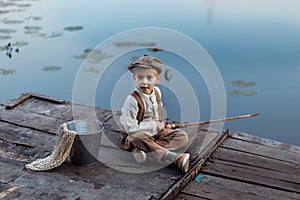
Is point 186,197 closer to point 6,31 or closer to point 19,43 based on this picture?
point 19,43

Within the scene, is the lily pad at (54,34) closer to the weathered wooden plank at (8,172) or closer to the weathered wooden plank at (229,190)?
the weathered wooden plank at (8,172)

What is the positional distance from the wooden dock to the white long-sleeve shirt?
16cm

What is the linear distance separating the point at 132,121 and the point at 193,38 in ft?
11.5

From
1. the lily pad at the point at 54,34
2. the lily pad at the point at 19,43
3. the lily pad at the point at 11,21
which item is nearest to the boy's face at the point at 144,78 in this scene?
the lily pad at the point at 19,43

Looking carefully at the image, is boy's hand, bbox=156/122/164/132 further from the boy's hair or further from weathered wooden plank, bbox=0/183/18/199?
weathered wooden plank, bbox=0/183/18/199

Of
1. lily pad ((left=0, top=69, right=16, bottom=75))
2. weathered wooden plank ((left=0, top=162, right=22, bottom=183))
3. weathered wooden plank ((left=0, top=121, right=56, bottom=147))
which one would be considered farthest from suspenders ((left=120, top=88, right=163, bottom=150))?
lily pad ((left=0, top=69, right=16, bottom=75))

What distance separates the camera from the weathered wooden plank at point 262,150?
239cm

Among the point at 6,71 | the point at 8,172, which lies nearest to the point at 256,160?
the point at 8,172

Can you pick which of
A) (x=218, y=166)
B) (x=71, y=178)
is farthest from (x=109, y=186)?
(x=218, y=166)

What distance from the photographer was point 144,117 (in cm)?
221

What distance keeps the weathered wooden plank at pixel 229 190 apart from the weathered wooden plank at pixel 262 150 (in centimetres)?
35

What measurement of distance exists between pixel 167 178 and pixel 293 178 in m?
0.62

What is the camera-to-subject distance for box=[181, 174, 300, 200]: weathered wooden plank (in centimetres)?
200

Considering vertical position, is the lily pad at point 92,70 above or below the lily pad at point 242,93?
below
